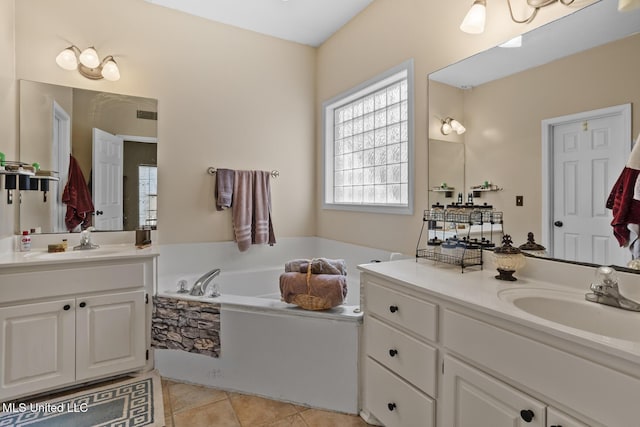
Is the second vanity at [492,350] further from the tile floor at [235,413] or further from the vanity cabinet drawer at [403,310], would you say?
the tile floor at [235,413]

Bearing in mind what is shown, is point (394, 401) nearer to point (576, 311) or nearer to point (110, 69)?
point (576, 311)

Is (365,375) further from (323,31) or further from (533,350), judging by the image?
(323,31)

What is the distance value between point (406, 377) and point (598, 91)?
1438 mm

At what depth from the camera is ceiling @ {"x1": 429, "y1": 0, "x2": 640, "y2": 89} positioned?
127 centimetres

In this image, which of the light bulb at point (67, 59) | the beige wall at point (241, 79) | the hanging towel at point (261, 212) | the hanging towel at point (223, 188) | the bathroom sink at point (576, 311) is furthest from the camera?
the hanging towel at point (261, 212)

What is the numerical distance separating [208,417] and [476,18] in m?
2.53

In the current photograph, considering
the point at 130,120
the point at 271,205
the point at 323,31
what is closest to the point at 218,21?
the point at 323,31

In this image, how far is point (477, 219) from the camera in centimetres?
174

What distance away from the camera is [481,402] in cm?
112

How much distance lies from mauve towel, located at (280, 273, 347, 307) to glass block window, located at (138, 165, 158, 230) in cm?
141

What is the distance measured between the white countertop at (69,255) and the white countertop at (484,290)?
1541mm

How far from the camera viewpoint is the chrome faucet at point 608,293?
3.64 ft

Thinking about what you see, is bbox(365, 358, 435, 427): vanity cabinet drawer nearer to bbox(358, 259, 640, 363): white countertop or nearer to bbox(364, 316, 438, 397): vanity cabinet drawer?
bbox(364, 316, 438, 397): vanity cabinet drawer

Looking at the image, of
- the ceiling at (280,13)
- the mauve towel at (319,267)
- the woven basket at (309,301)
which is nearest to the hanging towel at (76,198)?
the ceiling at (280,13)
